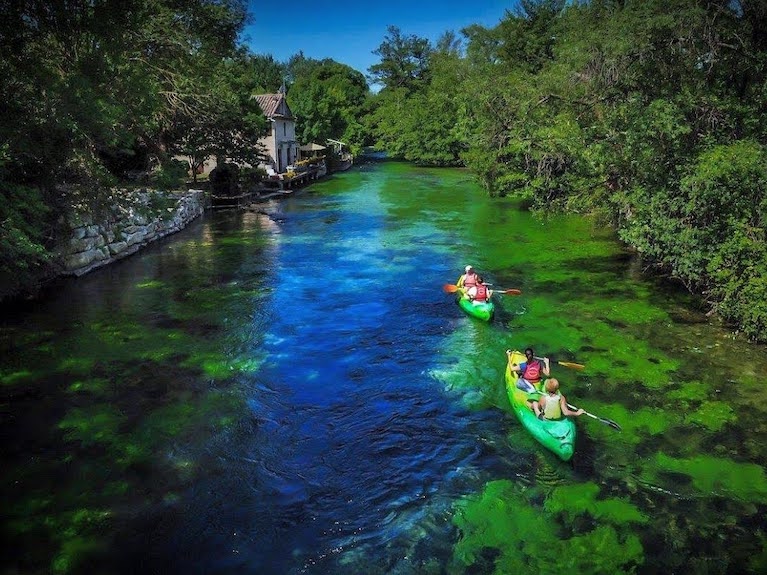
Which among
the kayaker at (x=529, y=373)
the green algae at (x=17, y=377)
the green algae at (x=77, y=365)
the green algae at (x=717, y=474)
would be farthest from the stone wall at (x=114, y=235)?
the green algae at (x=717, y=474)

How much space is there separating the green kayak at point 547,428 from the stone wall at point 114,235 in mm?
14300

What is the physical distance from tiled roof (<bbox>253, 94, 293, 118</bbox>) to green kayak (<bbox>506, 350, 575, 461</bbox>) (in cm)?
4187

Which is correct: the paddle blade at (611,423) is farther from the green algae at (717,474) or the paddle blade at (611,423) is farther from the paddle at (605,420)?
the green algae at (717,474)

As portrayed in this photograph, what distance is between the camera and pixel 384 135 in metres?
77.0

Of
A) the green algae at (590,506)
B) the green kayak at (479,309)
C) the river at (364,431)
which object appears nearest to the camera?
the river at (364,431)

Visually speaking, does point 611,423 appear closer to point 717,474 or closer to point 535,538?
point 717,474

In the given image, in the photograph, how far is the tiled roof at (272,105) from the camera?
4986cm

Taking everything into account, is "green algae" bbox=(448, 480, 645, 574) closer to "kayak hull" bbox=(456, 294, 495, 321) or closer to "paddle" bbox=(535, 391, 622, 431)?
"paddle" bbox=(535, 391, 622, 431)

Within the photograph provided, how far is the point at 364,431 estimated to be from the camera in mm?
11875

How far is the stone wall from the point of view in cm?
2144

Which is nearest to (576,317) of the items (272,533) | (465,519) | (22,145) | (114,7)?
(465,519)

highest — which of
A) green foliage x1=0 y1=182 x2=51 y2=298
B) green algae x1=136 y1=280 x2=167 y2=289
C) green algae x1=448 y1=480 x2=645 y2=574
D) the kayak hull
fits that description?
green foliage x1=0 y1=182 x2=51 y2=298

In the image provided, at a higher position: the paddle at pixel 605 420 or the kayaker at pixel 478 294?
the kayaker at pixel 478 294

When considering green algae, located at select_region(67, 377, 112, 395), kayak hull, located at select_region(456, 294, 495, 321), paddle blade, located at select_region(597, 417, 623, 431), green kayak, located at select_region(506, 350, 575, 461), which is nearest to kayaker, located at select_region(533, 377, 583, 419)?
green kayak, located at select_region(506, 350, 575, 461)
